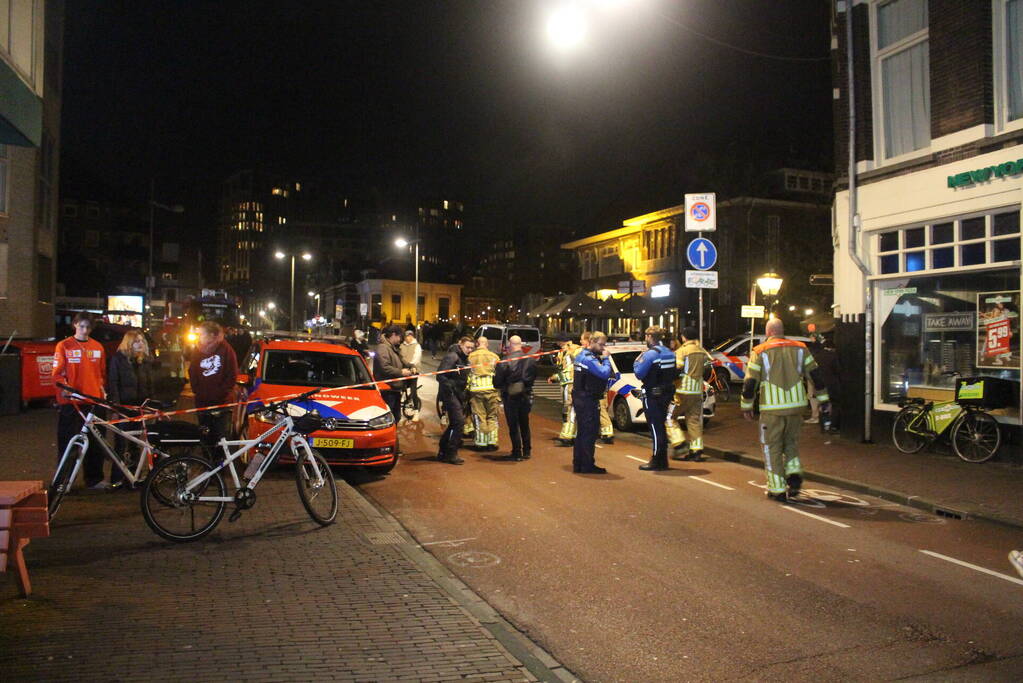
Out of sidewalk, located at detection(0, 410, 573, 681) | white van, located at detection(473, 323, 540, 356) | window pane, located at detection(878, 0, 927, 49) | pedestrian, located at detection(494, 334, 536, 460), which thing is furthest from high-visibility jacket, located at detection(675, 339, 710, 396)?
white van, located at detection(473, 323, 540, 356)

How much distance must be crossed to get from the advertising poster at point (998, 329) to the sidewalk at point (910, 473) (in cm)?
146

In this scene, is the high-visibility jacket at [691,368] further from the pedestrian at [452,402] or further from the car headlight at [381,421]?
the car headlight at [381,421]

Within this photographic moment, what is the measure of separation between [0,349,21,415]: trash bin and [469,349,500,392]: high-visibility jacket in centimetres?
1056

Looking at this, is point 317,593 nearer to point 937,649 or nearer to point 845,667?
point 845,667

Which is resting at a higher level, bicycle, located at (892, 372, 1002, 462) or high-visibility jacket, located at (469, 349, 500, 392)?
high-visibility jacket, located at (469, 349, 500, 392)

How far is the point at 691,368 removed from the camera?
11945 millimetres

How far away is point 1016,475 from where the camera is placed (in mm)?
10312

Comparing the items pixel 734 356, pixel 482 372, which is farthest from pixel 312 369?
pixel 734 356

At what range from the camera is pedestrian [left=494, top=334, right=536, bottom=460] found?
11.5 metres

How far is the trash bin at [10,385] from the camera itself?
16.0 metres

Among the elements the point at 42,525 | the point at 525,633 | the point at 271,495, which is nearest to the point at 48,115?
the point at 271,495

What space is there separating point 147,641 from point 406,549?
2509 mm

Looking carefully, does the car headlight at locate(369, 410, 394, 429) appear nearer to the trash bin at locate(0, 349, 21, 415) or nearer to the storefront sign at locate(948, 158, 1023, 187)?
the storefront sign at locate(948, 158, 1023, 187)

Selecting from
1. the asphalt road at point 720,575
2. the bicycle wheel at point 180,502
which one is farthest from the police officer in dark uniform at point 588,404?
the bicycle wheel at point 180,502
